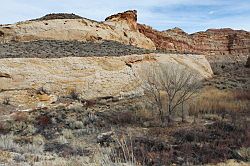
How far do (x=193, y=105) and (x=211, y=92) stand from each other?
4.48 meters

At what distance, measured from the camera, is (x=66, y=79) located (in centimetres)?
1955

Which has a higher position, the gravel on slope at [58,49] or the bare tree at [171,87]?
the gravel on slope at [58,49]

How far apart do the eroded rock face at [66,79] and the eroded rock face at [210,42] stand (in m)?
35.2

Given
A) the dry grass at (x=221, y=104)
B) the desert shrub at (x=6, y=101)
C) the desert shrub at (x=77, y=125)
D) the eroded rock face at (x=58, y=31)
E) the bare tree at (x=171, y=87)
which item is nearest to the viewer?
the desert shrub at (x=77, y=125)

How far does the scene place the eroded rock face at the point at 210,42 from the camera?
5769 centimetres

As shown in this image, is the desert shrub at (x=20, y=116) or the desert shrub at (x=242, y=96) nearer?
the desert shrub at (x=20, y=116)

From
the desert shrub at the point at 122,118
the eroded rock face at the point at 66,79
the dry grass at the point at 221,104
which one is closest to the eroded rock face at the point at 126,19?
the eroded rock face at the point at 66,79

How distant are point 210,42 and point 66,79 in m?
46.7

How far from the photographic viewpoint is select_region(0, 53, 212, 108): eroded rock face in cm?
1820

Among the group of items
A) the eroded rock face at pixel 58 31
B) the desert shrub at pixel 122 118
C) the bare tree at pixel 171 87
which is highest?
the eroded rock face at pixel 58 31

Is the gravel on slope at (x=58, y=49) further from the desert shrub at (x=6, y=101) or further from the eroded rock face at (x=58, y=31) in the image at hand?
the desert shrub at (x=6, y=101)

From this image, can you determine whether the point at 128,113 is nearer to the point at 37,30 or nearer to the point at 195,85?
the point at 195,85

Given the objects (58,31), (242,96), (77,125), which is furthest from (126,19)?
(77,125)

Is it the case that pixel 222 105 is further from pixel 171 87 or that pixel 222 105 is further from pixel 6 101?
pixel 6 101
